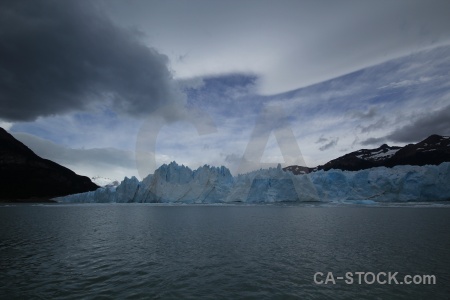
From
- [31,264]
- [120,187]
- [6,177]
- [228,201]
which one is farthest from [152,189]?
[6,177]

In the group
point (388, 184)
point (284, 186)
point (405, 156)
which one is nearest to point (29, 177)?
point (284, 186)

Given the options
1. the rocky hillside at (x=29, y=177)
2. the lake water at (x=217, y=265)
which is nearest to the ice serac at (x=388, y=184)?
the lake water at (x=217, y=265)

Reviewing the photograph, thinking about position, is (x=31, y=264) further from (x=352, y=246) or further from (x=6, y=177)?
(x=6, y=177)

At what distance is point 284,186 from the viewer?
73688 mm

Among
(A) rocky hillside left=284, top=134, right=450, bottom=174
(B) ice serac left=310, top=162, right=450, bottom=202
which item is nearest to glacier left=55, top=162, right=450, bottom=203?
(B) ice serac left=310, top=162, right=450, bottom=202

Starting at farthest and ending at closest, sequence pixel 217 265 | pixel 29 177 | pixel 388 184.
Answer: pixel 29 177
pixel 388 184
pixel 217 265

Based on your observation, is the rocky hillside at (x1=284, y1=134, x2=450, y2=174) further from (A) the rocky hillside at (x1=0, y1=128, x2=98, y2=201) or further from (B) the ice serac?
(A) the rocky hillside at (x1=0, y1=128, x2=98, y2=201)

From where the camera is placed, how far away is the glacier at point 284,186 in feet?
227

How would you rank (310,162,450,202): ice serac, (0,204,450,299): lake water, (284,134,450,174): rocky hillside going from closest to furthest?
(0,204,450,299): lake water < (310,162,450,202): ice serac < (284,134,450,174): rocky hillside

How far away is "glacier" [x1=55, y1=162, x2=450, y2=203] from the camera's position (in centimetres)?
6925

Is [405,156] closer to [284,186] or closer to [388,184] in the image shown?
[388,184]

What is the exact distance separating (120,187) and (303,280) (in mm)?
82014

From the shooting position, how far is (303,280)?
1027 centimetres

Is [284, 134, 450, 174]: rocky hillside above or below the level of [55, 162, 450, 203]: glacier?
above
